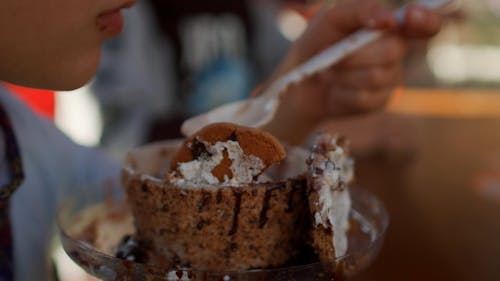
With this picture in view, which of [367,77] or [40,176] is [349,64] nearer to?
[367,77]

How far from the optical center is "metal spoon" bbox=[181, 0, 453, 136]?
543 mm

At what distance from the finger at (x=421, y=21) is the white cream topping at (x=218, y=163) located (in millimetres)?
338

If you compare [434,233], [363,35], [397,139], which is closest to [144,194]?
[363,35]

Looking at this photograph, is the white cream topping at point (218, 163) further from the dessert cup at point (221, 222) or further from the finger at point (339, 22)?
the finger at point (339, 22)

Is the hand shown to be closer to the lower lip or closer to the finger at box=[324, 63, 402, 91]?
the finger at box=[324, 63, 402, 91]

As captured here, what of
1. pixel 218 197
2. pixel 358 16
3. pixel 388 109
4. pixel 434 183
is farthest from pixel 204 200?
pixel 388 109

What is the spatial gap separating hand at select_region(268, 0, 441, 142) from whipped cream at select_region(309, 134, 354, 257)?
0.26 m

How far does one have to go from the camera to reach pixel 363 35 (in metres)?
0.66

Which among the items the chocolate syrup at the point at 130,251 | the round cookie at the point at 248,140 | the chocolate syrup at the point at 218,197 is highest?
the round cookie at the point at 248,140

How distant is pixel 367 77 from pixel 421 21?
109 millimetres

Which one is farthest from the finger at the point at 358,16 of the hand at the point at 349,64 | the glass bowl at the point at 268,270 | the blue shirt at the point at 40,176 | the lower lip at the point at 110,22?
the blue shirt at the point at 40,176

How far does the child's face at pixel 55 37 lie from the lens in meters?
0.47

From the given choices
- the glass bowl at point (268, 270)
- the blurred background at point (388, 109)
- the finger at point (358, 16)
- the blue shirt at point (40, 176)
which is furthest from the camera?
the blurred background at point (388, 109)

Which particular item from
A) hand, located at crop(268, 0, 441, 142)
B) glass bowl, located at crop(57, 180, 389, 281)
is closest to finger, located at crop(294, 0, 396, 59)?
hand, located at crop(268, 0, 441, 142)
